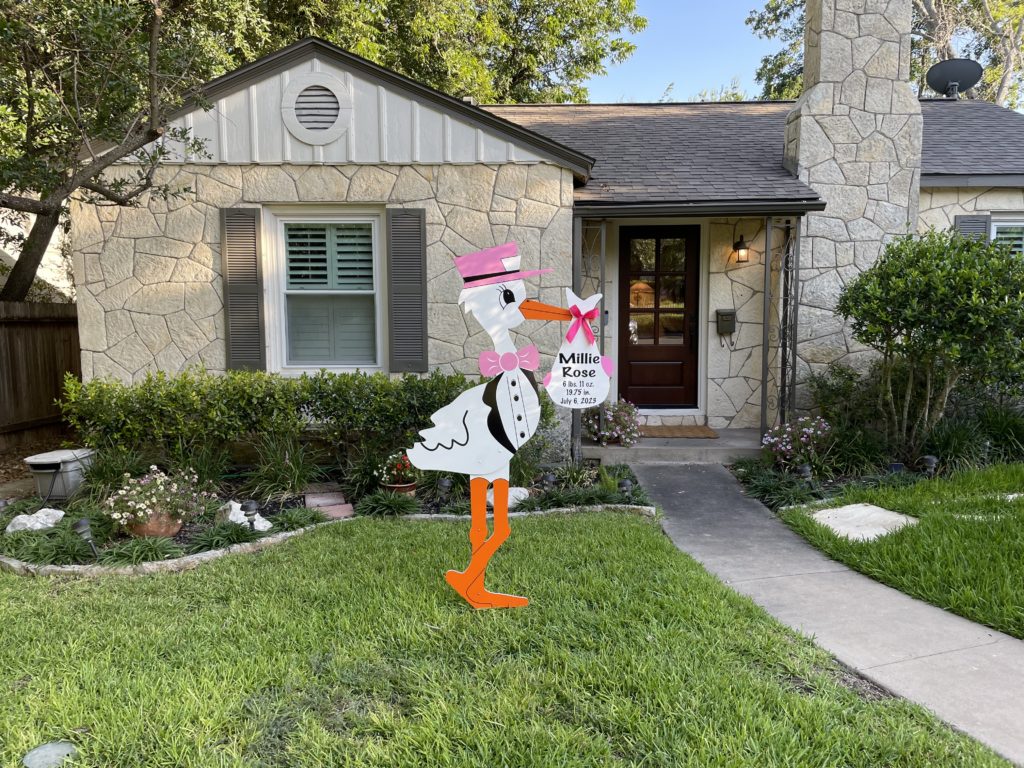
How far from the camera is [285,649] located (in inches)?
113

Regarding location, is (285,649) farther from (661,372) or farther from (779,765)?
(661,372)

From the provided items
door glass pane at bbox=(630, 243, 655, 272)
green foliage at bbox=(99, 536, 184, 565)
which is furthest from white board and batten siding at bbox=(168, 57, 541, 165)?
green foliage at bbox=(99, 536, 184, 565)

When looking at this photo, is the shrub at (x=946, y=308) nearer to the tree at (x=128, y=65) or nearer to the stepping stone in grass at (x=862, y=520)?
the stepping stone in grass at (x=862, y=520)

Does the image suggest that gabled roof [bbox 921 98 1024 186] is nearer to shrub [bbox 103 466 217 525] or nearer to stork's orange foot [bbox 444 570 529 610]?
stork's orange foot [bbox 444 570 529 610]

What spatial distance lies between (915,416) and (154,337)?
7.31 metres

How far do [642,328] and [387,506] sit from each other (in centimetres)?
384

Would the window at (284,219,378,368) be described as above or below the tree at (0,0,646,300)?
below

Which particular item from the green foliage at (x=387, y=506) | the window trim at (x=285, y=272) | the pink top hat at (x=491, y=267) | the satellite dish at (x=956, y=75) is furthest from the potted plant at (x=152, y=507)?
the satellite dish at (x=956, y=75)

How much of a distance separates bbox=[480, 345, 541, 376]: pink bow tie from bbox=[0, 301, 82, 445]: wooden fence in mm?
5939

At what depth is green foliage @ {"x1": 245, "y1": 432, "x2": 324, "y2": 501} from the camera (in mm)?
5398

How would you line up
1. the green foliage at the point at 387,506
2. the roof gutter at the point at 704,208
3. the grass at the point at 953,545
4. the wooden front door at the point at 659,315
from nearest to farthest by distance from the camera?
the grass at the point at 953,545 < the green foliage at the point at 387,506 < the roof gutter at the point at 704,208 < the wooden front door at the point at 659,315

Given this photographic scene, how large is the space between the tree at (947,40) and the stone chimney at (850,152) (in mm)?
10574

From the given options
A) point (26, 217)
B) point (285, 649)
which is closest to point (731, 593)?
point (285, 649)

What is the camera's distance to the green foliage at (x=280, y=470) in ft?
17.7
